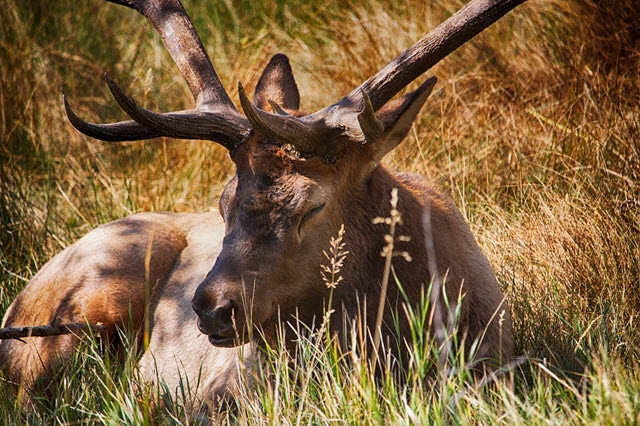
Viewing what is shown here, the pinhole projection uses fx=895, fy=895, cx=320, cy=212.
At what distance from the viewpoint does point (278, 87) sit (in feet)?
17.3

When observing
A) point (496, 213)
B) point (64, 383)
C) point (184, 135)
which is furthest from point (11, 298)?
point (496, 213)

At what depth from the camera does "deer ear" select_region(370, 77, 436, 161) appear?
13.4ft

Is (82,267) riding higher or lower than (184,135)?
lower

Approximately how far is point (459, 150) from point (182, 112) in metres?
3.15

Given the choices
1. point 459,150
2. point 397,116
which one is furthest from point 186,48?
point 459,150

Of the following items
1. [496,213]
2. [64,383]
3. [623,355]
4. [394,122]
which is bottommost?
[623,355]

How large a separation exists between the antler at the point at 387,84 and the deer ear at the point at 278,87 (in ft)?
3.38

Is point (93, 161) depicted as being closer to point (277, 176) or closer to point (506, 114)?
point (506, 114)

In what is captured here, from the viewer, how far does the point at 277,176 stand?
3.99 meters

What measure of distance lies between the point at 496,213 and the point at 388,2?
12.4 ft

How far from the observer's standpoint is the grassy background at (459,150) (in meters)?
4.53

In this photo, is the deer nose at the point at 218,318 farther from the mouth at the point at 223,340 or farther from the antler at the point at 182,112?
A: the antler at the point at 182,112

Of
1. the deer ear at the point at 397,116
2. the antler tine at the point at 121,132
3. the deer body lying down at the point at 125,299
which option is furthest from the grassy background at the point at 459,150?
the deer ear at the point at 397,116

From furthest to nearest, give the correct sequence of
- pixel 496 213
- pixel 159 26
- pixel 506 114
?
pixel 506 114 < pixel 496 213 < pixel 159 26
